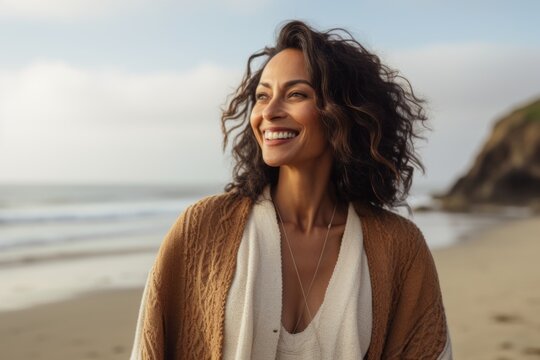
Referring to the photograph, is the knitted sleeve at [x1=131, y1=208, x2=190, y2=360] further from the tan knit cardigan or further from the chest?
the chest

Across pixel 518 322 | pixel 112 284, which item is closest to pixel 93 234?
pixel 112 284

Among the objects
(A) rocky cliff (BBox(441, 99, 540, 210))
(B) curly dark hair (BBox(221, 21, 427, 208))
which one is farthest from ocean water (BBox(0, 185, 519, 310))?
(A) rocky cliff (BBox(441, 99, 540, 210))

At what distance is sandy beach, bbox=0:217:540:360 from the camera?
5.58 meters

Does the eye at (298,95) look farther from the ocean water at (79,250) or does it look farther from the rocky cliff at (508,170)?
the rocky cliff at (508,170)

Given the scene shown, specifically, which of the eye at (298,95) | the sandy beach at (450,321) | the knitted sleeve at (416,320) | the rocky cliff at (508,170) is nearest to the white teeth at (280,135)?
the eye at (298,95)

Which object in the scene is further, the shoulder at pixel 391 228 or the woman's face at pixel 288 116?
the shoulder at pixel 391 228

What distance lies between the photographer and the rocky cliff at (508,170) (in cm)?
2831

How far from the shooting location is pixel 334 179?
2584mm

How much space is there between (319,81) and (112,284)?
675 cm

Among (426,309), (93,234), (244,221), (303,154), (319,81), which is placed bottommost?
(93,234)

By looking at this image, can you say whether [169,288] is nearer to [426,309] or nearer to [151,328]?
[151,328]

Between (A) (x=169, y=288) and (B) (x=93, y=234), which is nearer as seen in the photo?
(A) (x=169, y=288)

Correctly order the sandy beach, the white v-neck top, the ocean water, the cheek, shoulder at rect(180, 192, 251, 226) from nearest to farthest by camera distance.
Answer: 1. the white v-neck top
2. shoulder at rect(180, 192, 251, 226)
3. the cheek
4. the sandy beach
5. the ocean water

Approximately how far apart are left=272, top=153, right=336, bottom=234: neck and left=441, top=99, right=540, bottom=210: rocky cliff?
2482 cm
